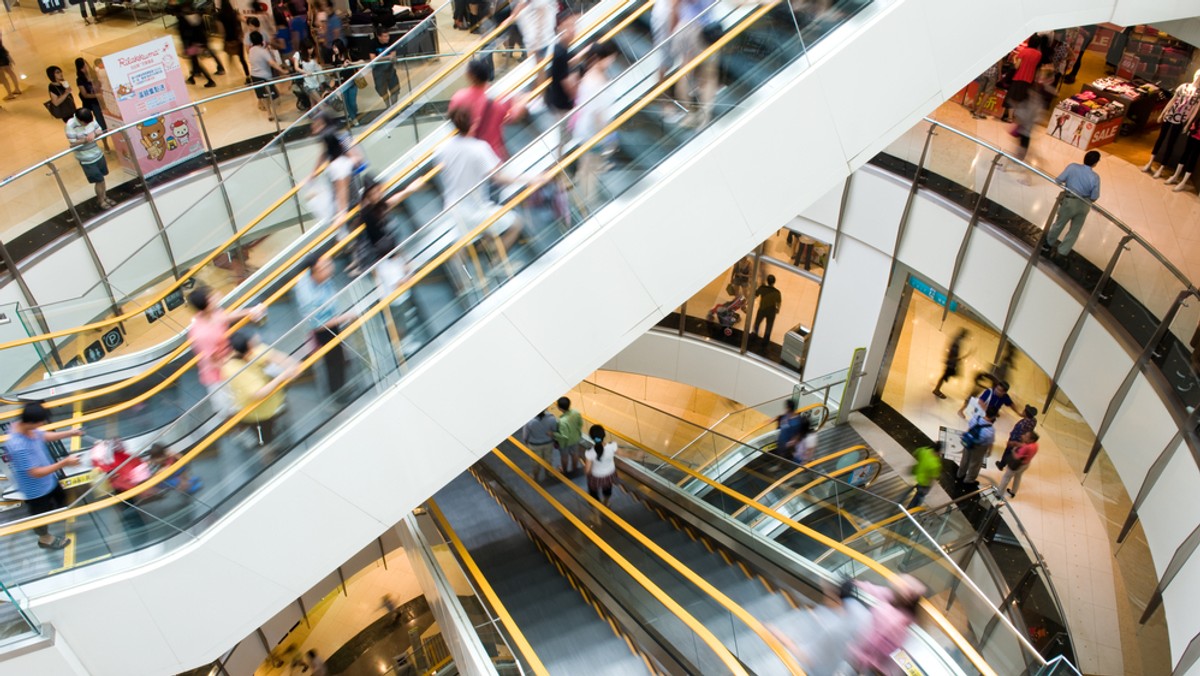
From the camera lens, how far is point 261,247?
8.91 meters

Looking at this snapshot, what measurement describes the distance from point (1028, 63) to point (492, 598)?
1189 cm

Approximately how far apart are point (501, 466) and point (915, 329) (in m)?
9.55

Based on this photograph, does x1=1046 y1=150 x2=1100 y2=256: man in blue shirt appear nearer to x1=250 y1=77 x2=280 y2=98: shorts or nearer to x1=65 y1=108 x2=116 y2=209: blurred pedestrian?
x1=250 y1=77 x2=280 y2=98: shorts

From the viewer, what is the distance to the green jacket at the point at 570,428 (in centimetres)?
926

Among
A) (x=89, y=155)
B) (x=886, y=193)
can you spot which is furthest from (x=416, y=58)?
(x=886, y=193)

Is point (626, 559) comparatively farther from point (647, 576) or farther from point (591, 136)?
point (591, 136)

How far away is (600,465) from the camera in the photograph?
885cm

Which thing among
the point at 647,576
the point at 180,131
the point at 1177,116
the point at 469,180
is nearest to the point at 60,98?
the point at 180,131

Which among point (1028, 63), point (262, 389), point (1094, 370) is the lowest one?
point (1094, 370)

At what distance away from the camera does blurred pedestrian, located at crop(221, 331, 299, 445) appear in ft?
20.6

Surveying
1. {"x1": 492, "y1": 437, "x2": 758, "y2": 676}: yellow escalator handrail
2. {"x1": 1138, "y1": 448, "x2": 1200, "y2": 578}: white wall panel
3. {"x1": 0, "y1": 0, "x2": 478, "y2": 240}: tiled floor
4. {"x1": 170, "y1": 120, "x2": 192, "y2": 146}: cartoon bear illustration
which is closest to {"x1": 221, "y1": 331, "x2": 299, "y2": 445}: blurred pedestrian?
{"x1": 492, "y1": 437, "x2": 758, "y2": 676}: yellow escalator handrail

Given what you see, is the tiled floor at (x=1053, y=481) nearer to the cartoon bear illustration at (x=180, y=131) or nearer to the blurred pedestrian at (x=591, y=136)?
the blurred pedestrian at (x=591, y=136)

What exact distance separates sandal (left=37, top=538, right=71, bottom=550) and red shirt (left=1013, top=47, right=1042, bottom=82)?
45.3ft

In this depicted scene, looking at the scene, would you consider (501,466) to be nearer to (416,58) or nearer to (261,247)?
(261,247)
